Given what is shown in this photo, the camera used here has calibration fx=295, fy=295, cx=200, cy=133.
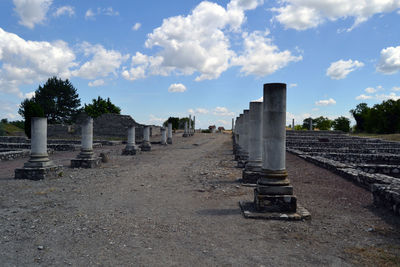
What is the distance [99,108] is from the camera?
61.9 m

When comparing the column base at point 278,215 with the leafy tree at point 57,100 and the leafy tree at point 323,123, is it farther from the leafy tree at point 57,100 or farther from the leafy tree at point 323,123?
the leafy tree at point 323,123

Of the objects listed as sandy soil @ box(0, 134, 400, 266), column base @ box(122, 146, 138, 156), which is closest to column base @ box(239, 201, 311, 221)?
sandy soil @ box(0, 134, 400, 266)

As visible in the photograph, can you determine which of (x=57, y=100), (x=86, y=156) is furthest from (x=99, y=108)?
(x=86, y=156)

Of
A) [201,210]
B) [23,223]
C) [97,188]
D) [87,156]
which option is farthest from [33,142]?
[201,210]

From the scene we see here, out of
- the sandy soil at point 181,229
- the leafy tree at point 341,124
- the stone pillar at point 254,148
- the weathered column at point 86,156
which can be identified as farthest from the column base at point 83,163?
the leafy tree at point 341,124

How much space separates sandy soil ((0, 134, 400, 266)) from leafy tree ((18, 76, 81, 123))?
54.2 m

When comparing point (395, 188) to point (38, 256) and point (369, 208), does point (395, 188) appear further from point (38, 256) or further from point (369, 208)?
point (38, 256)

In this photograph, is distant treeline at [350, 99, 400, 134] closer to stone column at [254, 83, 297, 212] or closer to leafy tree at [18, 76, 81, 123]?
stone column at [254, 83, 297, 212]

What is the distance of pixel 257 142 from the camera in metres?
9.50

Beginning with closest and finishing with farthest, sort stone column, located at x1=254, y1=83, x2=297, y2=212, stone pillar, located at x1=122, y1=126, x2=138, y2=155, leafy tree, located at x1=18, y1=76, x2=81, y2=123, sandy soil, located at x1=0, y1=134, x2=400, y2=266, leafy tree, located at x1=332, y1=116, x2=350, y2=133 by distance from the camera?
sandy soil, located at x1=0, y1=134, x2=400, y2=266
stone column, located at x1=254, y1=83, x2=297, y2=212
stone pillar, located at x1=122, y1=126, x2=138, y2=155
leafy tree, located at x1=18, y1=76, x2=81, y2=123
leafy tree, located at x1=332, y1=116, x2=350, y2=133

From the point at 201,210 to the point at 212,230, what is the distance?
1.22 metres

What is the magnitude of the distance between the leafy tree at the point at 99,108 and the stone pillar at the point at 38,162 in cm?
5274

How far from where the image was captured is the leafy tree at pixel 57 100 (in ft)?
187

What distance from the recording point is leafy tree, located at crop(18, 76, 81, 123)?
5688cm
